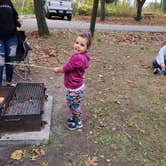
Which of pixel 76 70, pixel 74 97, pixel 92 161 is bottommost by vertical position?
pixel 92 161

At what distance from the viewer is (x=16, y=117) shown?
4.46m

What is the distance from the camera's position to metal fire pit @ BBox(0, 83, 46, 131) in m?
4.48

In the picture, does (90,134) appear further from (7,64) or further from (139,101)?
(7,64)

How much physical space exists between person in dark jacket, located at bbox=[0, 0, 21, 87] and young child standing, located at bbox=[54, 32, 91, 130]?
5.85ft

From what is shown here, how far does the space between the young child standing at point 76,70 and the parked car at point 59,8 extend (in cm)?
2091

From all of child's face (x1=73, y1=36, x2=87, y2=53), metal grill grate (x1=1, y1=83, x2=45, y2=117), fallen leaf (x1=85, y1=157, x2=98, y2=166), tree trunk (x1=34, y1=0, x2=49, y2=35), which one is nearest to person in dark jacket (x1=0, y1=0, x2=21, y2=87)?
metal grill grate (x1=1, y1=83, x2=45, y2=117)

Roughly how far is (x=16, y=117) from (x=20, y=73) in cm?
311

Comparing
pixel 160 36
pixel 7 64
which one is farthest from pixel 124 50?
pixel 7 64

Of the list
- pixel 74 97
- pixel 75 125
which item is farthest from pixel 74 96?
pixel 75 125

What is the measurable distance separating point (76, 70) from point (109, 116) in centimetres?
116

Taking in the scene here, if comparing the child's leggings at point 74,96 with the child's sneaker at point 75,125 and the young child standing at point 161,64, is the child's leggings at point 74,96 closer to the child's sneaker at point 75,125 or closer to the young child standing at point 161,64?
the child's sneaker at point 75,125

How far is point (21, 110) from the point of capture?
4.64 metres

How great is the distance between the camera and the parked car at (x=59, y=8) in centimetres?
2498

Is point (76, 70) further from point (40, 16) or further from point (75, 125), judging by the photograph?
point (40, 16)
